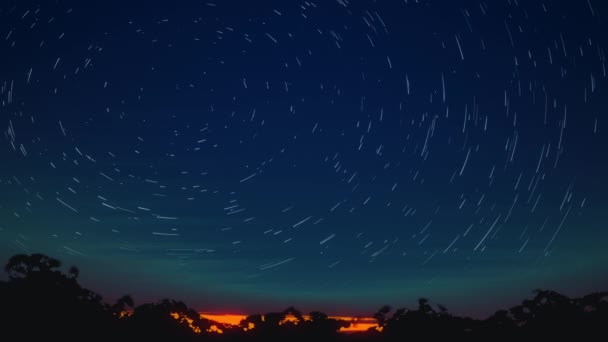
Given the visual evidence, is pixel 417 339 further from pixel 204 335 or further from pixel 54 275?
pixel 54 275

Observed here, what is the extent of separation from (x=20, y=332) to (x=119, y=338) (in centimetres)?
86

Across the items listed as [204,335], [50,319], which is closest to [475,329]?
[204,335]

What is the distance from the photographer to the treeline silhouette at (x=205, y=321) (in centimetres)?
488

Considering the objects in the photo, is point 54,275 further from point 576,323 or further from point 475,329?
point 576,323

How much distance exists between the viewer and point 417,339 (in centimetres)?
550

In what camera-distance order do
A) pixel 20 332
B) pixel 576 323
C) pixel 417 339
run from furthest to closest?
pixel 417 339 < pixel 576 323 < pixel 20 332

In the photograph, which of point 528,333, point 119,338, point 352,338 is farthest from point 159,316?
point 528,333

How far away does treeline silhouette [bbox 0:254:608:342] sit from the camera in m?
4.88

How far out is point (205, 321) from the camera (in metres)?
5.59

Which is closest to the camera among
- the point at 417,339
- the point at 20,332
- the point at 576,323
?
the point at 20,332

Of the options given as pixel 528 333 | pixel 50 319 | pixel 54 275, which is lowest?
pixel 528 333

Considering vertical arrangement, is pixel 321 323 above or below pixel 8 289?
below

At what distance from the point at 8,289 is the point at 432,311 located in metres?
4.07

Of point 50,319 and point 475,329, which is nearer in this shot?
point 50,319
